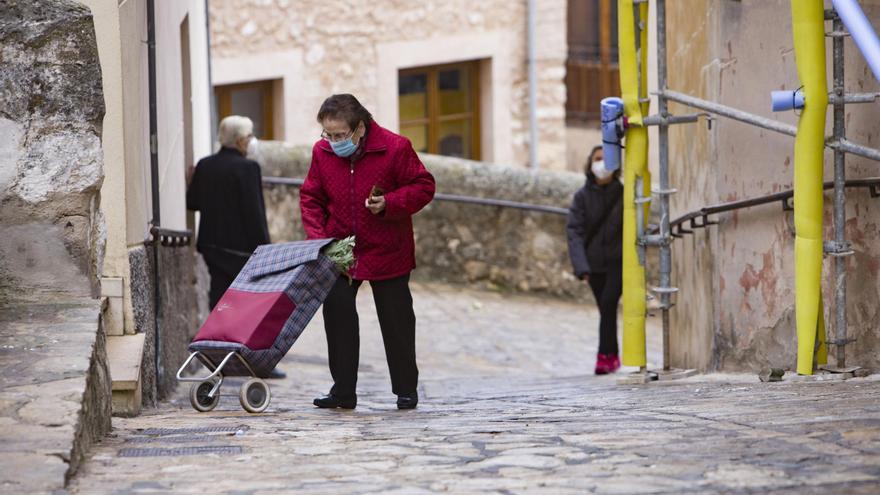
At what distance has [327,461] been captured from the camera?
4.70 meters

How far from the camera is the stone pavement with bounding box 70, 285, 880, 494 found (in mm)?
4172

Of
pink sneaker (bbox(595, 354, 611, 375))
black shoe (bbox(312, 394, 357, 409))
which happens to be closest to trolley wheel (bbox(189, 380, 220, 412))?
black shoe (bbox(312, 394, 357, 409))

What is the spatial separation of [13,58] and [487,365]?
641cm

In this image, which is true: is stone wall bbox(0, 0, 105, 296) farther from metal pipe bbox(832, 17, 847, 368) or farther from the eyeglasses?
metal pipe bbox(832, 17, 847, 368)

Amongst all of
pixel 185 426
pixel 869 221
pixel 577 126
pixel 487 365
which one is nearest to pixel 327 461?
pixel 185 426

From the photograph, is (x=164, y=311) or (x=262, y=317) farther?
(x=164, y=311)

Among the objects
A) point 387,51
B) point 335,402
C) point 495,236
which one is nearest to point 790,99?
point 335,402

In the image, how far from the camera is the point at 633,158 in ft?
27.6

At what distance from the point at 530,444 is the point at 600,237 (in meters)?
5.46

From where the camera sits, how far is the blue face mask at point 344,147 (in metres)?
6.76

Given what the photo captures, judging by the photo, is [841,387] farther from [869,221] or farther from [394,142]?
[394,142]

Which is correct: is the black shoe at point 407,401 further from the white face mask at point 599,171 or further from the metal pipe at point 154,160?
the white face mask at point 599,171

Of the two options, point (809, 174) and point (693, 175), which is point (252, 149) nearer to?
point (693, 175)

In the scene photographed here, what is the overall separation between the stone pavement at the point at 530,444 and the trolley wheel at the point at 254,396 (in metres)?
0.05
